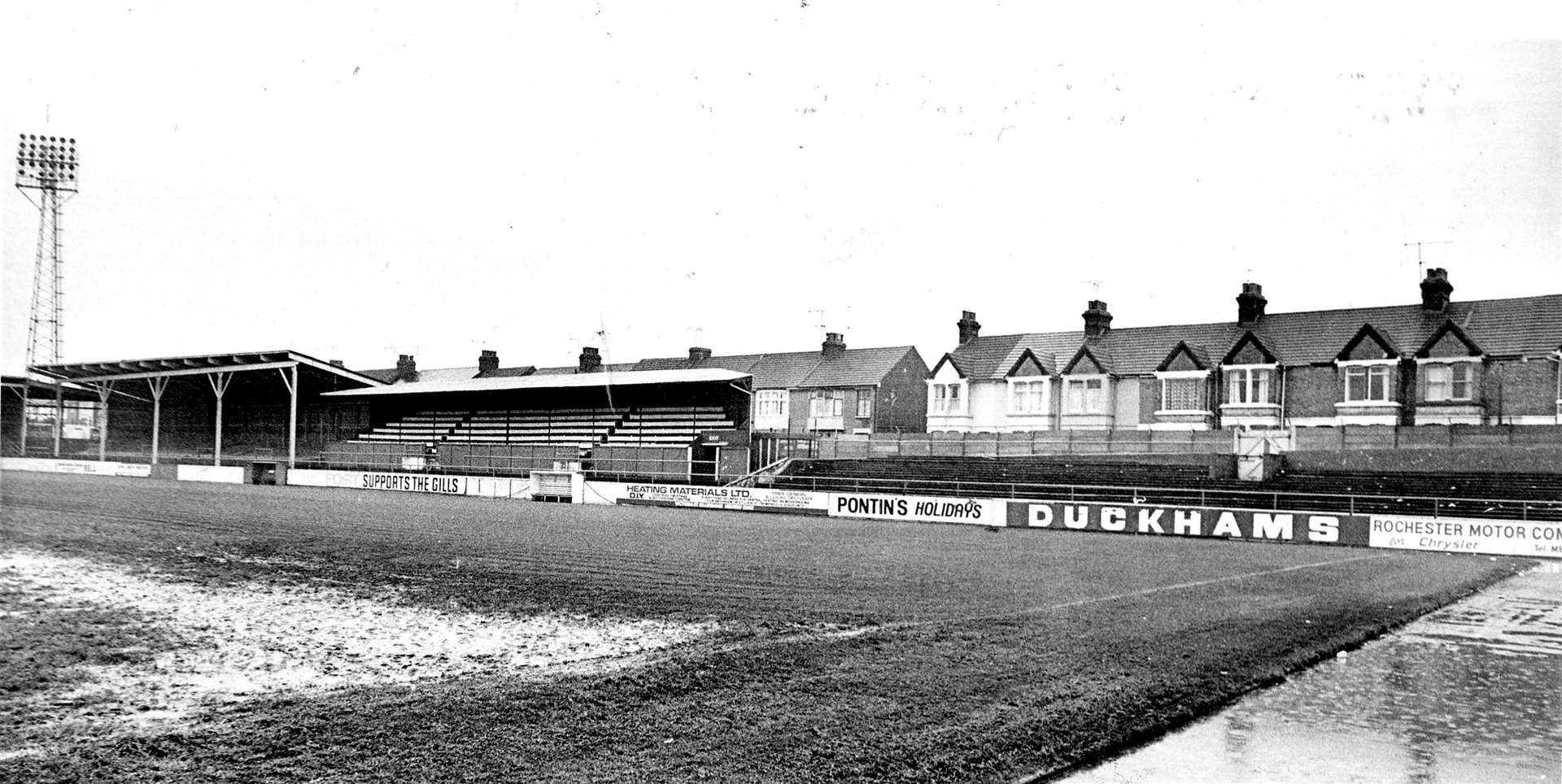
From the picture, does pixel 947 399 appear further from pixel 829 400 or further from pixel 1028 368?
pixel 829 400

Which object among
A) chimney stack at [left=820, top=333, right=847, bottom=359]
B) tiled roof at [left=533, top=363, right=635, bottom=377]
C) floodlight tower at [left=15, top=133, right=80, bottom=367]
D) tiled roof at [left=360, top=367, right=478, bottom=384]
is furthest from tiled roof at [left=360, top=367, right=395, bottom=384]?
floodlight tower at [left=15, top=133, right=80, bottom=367]

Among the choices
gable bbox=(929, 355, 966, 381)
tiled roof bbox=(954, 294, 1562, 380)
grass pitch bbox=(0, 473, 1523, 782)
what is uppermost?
tiled roof bbox=(954, 294, 1562, 380)

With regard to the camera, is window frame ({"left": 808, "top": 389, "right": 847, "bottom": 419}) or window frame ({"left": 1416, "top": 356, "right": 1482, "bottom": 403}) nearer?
window frame ({"left": 1416, "top": 356, "right": 1482, "bottom": 403})

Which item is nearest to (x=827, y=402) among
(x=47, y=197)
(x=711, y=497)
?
(x=711, y=497)

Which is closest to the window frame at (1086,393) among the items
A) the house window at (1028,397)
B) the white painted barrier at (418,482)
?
the house window at (1028,397)

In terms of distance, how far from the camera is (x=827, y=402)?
49.3m

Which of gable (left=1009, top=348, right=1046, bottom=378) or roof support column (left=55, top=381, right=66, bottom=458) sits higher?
gable (left=1009, top=348, right=1046, bottom=378)

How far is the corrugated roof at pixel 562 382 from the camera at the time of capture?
3847cm

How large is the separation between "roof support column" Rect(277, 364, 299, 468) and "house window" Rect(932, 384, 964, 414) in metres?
26.4

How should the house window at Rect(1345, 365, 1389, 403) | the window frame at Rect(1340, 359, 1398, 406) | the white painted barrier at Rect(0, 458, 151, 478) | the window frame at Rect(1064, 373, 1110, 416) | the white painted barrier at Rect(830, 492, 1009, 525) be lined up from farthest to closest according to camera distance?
the white painted barrier at Rect(0, 458, 151, 478) < the window frame at Rect(1064, 373, 1110, 416) < the house window at Rect(1345, 365, 1389, 403) < the window frame at Rect(1340, 359, 1398, 406) < the white painted barrier at Rect(830, 492, 1009, 525)

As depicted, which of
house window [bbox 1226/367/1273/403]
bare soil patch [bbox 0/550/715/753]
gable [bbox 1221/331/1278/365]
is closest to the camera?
bare soil patch [bbox 0/550/715/753]

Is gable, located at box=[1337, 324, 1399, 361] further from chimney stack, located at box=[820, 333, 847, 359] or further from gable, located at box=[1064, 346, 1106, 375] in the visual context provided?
chimney stack, located at box=[820, 333, 847, 359]

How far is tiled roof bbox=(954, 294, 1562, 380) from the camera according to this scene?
3228 cm

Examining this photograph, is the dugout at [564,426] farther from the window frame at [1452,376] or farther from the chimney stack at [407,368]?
the window frame at [1452,376]
